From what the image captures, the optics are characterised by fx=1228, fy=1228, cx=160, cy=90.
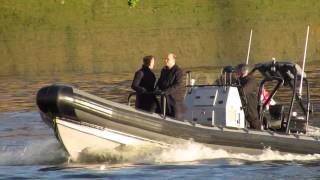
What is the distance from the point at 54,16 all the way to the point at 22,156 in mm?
37015

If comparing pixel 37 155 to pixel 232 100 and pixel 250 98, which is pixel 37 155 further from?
pixel 250 98

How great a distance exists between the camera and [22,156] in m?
19.4

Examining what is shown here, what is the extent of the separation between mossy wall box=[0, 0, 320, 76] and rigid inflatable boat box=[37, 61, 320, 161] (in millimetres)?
36177

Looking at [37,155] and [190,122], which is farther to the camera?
[37,155]

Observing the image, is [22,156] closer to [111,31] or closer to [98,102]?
[98,102]

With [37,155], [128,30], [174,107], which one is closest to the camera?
[174,107]

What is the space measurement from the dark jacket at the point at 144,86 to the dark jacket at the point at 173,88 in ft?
0.50

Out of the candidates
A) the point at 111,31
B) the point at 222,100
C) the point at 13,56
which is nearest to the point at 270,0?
the point at 111,31

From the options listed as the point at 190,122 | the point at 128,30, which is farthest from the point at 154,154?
the point at 128,30

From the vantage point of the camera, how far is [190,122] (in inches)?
714

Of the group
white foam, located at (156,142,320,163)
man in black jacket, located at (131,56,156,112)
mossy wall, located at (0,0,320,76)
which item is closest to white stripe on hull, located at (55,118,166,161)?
white foam, located at (156,142,320,163)

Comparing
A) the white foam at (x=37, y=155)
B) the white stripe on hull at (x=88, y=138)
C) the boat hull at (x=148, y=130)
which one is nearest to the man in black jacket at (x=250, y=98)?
the boat hull at (x=148, y=130)

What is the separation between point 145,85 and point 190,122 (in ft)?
3.54

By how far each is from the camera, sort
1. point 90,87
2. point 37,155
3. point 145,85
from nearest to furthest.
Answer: point 145,85 → point 37,155 → point 90,87
